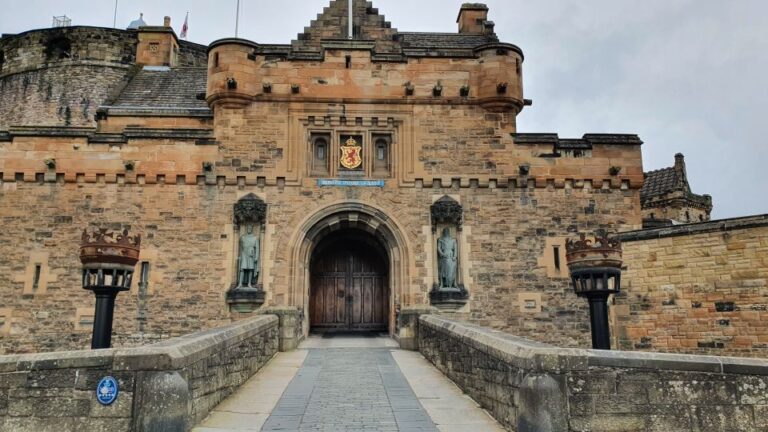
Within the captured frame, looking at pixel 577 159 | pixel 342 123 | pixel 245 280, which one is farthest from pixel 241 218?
pixel 577 159

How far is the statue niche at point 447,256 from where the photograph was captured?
16047 millimetres

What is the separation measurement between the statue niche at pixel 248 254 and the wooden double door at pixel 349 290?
2.80m

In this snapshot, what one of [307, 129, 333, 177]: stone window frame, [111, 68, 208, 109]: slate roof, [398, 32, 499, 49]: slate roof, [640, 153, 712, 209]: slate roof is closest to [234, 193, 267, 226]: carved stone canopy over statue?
[307, 129, 333, 177]: stone window frame

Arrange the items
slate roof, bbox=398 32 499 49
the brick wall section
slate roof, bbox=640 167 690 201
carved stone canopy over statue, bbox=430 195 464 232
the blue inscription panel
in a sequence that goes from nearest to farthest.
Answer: the brick wall section, carved stone canopy over statue, bbox=430 195 464 232, the blue inscription panel, slate roof, bbox=398 32 499 49, slate roof, bbox=640 167 690 201

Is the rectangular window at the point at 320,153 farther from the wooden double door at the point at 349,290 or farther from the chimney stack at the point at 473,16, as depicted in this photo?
the chimney stack at the point at 473,16

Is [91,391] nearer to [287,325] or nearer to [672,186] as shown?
[287,325]

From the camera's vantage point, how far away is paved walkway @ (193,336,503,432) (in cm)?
635

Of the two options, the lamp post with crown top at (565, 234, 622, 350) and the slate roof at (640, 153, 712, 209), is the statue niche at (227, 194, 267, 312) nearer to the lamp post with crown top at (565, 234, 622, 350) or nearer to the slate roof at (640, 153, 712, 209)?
the lamp post with crown top at (565, 234, 622, 350)

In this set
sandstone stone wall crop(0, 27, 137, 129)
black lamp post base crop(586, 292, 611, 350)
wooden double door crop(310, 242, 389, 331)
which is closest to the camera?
black lamp post base crop(586, 292, 611, 350)

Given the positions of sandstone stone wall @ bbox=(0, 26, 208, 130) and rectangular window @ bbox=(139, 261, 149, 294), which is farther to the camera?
sandstone stone wall @ bbox=(0, 26, 208, 130)

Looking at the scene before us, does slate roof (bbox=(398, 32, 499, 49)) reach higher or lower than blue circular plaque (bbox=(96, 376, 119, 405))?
higher

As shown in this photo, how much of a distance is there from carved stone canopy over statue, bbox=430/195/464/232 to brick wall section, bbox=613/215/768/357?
15.3ft

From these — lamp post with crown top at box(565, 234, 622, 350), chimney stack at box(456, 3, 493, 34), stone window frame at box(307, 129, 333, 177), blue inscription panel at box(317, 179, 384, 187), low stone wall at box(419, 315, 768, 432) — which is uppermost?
chimney stack at box(456, 3, 493, 34)

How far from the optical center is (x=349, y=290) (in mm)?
18656
